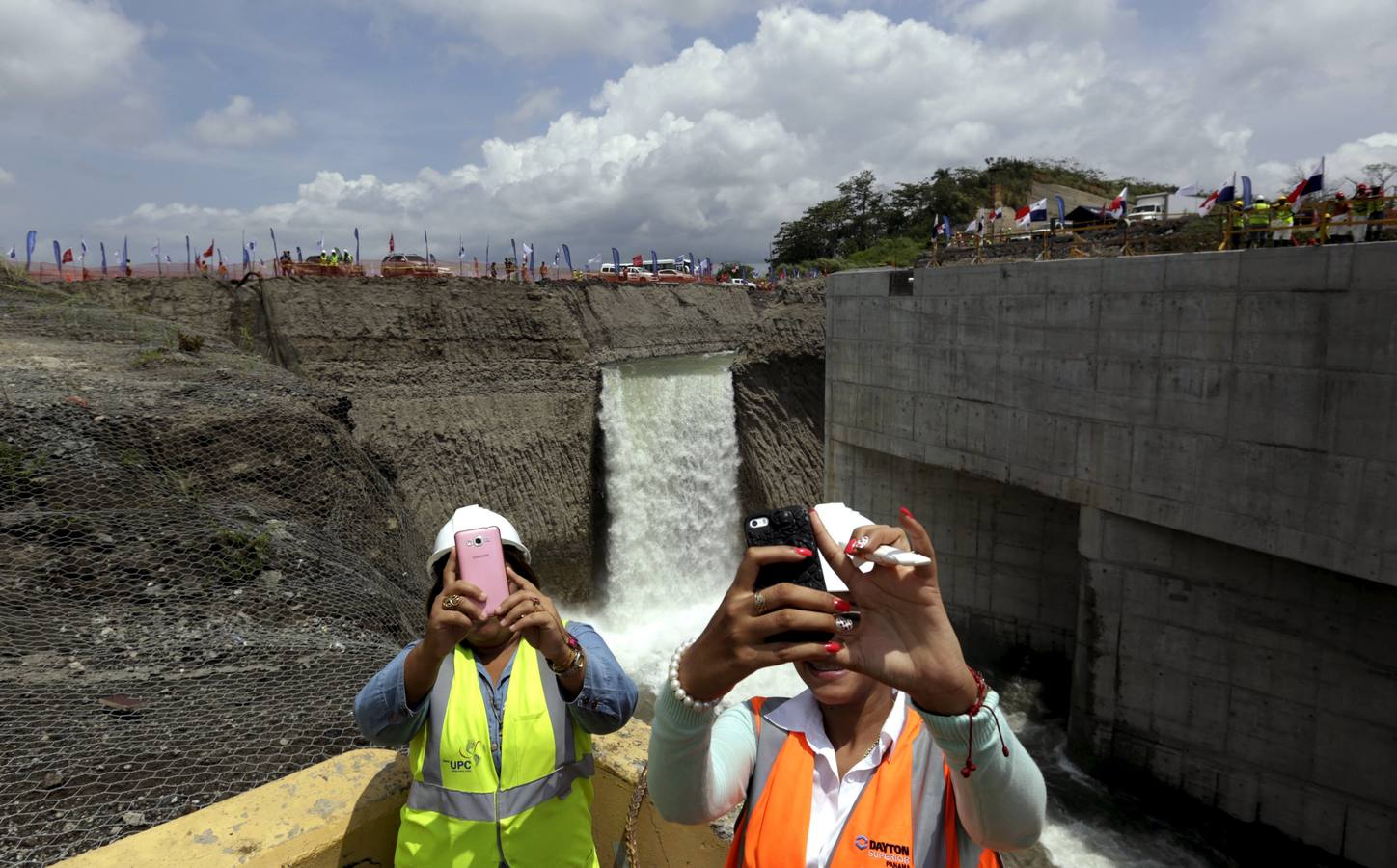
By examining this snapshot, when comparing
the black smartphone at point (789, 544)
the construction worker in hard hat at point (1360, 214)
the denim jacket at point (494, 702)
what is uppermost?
the construction worker in hard hat at point (1360, 214)

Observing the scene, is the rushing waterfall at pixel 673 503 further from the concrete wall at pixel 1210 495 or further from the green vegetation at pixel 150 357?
the green vegetation at pixel 150 357

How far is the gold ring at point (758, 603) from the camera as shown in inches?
64.5

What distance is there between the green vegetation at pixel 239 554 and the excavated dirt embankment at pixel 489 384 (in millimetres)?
12432

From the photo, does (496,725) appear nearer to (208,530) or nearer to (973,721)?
(973,721)

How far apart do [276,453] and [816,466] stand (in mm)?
13873

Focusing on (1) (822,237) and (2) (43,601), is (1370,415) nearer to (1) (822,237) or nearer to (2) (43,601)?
(2) (43,601)

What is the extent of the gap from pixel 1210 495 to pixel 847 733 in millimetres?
9508

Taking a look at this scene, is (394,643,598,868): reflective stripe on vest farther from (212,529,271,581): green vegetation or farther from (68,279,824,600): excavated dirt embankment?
(68,279,824,600): excavated dirt embankment

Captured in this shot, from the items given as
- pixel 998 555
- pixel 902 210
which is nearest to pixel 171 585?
pixel 998 555

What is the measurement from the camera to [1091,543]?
1104 centimetres

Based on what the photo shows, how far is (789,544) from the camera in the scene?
67.7 inches

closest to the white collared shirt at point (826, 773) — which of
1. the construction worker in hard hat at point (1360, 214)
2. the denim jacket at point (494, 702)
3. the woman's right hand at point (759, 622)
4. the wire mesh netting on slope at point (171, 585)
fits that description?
the woman's right hand at point (759, 622)

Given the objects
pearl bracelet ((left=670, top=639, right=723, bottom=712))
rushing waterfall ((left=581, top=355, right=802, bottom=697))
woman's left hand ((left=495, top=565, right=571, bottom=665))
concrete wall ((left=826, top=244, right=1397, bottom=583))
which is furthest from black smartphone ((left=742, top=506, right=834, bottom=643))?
rushing waterfall ((left=581, top=355, right=802, bottom=697))

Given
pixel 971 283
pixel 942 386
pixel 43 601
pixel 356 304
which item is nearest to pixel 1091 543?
pixel 942 386
